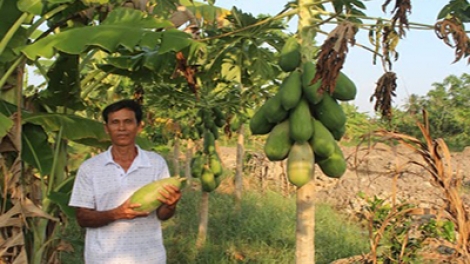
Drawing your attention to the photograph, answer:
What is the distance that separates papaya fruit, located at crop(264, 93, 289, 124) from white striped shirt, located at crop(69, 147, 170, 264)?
2.09ft

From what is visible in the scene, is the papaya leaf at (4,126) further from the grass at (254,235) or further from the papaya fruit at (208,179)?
the grass at (254,235)

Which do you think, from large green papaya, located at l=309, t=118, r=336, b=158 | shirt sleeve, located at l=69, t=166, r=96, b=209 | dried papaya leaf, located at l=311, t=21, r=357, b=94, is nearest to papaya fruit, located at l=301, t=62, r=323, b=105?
large green papaya, located at l=309, t=118, r=336, b=158

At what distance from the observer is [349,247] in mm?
6629

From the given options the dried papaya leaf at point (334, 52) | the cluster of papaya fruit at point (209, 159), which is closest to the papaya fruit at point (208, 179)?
the cluster of papaya fruit at point (209, 159)

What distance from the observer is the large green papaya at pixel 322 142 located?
2306mm

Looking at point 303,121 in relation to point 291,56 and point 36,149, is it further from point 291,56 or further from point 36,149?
point 36,149

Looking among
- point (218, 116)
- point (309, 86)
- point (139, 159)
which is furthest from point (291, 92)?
point (218, 116)

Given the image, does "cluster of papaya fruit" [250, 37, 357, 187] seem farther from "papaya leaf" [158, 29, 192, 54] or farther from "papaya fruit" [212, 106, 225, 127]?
"papaya fruit" [212, 106, 225, 127]

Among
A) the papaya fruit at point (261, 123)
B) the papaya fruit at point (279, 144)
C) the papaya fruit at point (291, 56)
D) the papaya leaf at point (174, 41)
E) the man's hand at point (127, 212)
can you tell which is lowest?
the man's hand at point (127, 212)

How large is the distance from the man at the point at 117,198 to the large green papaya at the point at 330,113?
2.47ft

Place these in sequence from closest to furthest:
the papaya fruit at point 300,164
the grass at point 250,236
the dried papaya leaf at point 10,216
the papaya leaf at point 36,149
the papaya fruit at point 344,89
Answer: the papaya fruit at point 300,164
the papaya fruit at point 344,89
the dried papaya leaf at point 10,216
the papaya leaf at point 36,149
the grass at point 250,236

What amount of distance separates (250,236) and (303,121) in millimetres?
4983

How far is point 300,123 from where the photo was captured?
90.1 inches

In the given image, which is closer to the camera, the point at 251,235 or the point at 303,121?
the point at 303,121
